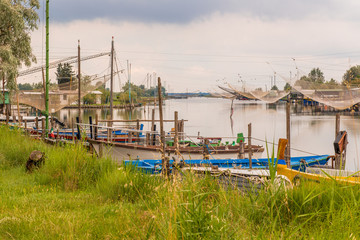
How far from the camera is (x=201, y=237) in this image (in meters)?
3.33

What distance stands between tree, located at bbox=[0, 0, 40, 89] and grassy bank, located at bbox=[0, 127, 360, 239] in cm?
1389

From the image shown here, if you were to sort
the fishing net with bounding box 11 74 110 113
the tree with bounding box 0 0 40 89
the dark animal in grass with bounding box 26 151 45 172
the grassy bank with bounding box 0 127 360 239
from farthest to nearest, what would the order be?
1. the fishing net with bounding box 11 74 110 113
2. the tree with bounding box 0 0 40 89
3. the dark animal in grass with bounding box 26 151 45 172
4. the grassy bank with bounding box 0 127 360 239

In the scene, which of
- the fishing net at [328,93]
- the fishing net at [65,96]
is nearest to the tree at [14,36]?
the fishing net at [65,96]

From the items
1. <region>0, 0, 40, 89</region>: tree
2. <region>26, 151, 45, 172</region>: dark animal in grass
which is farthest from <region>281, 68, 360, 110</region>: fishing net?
<region>26, 151, 45, 172</region>: dark animal in grass

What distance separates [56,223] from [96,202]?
1384 mm

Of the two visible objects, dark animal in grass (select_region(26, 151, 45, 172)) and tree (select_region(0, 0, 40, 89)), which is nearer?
dark animal in grass (select_region(26, 151, 45, 172))

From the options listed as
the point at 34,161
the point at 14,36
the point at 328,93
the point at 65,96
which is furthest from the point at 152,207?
the point at 328,93

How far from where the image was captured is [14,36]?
22.4m

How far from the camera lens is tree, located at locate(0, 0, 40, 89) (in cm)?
2073

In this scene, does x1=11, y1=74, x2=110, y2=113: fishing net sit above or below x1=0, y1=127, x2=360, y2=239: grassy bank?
above

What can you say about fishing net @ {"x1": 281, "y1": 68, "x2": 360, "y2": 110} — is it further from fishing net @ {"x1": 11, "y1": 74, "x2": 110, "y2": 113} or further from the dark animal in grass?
the dark animal in grass

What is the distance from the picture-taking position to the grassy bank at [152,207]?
349 cm

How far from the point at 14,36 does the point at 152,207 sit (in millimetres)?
20552

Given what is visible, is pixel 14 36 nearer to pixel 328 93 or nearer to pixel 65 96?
pixel 65 96
